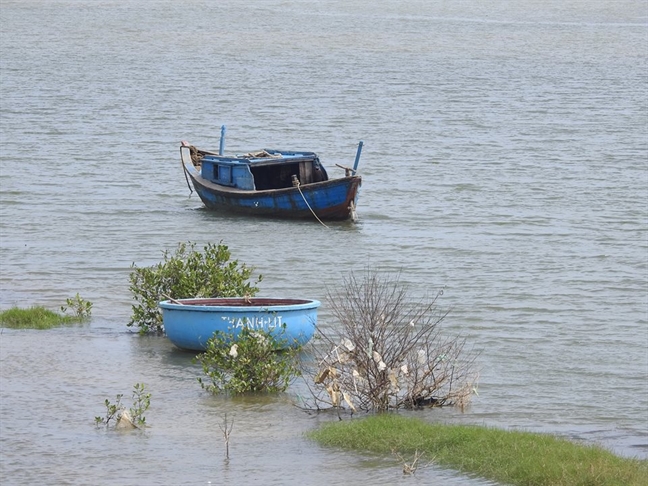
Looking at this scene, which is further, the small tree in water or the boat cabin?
the boat cabin

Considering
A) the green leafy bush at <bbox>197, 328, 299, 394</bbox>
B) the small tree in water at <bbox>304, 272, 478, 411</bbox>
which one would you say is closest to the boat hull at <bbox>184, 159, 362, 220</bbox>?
the green leafy bush at <bbox>197, 328, 299, 394</bbox>

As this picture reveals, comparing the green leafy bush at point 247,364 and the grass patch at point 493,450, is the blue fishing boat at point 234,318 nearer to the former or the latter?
the green leafy bush at point 247,364

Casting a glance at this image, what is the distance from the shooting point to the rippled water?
1405 centimetres

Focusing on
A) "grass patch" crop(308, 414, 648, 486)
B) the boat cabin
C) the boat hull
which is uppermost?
the boat cabin

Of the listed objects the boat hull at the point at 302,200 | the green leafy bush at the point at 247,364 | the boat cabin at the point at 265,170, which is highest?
the boat cabin at the point at 265,170

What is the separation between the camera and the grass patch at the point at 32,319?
18.4m

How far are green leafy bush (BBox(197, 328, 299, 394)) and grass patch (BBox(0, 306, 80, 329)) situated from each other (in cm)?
400

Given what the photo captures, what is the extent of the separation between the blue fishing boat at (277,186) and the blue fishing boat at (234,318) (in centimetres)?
1166

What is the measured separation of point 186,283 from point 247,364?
293cm

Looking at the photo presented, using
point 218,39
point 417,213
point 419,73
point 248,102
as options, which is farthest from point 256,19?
point 417,213

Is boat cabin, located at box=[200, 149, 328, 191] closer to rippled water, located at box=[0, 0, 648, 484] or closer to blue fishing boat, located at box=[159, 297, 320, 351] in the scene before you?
rippled water, located at box=[0, 0, 648, 484]

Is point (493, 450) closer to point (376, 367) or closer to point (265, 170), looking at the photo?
point (376, 367)

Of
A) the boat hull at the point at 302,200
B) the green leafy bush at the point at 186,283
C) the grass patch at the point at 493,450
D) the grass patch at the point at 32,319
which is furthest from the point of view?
the boat hull at the point at 302,200

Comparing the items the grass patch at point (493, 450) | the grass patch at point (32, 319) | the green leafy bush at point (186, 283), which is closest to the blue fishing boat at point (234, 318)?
the green leafy bush at point (186, 283)
